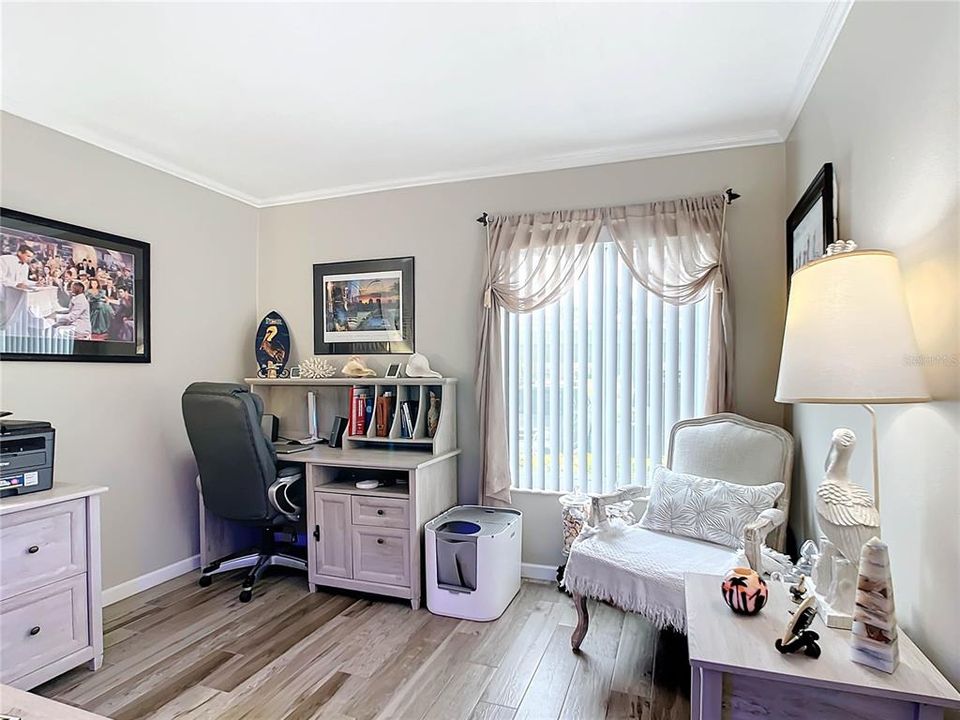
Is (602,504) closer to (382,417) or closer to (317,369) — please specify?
(382,417)

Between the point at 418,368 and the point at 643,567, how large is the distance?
1.78 metres

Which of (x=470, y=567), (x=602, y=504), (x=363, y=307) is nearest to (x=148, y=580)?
(x=470, y=567)

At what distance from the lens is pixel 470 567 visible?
9.36 feet

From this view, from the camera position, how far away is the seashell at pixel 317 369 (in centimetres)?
379

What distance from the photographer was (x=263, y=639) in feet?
8.64

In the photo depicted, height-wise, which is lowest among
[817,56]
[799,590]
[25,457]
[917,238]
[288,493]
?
[288,493]

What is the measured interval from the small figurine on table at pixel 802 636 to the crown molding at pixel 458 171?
2482mm

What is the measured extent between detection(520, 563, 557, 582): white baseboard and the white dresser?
2.11m

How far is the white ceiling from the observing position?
6.44 feet

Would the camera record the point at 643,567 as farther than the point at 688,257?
No

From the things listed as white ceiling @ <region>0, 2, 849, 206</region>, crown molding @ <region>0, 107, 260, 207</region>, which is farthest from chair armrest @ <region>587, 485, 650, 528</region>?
crown molding @ <region>0, 107, 260, 207</region>

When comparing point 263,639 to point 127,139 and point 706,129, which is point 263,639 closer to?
point 127,139

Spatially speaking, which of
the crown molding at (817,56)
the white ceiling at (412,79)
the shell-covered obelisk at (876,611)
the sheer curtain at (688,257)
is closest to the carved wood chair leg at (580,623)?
the sheer curtain at (688,257)

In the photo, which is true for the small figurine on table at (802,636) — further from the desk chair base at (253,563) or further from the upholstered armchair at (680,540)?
the desk chair base at (253,563)
